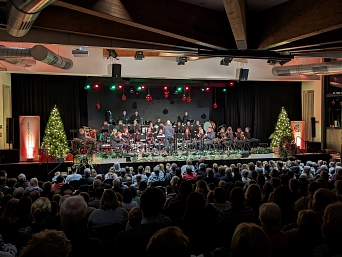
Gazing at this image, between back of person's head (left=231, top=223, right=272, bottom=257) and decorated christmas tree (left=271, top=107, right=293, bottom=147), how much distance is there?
1613cm

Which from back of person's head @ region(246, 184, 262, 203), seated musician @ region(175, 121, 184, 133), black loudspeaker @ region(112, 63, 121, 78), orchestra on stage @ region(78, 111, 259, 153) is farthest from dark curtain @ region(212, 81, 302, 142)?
back of person's head @ region(246, 184, 262, 203)

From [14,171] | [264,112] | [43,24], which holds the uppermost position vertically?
[43,24]

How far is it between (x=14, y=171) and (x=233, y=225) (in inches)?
429

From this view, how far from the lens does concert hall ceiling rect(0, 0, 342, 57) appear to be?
18.4ft

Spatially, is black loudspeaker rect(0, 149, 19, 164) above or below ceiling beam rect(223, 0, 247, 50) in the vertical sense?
below

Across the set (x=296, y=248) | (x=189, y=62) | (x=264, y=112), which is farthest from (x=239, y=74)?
(x=296, y=248)

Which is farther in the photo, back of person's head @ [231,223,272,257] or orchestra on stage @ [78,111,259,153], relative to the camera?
orchestra on stage @ [78,111,259,153]

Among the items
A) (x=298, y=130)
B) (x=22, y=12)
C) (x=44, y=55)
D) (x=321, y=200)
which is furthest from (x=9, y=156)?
(x=298, y=130)

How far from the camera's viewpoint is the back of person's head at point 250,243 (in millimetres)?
1978

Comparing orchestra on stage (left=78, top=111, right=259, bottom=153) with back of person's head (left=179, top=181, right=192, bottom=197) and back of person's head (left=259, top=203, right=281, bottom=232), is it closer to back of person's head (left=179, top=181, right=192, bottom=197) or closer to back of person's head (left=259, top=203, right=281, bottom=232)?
back of person's head (left=179, top=181, right=192, bottom=197)

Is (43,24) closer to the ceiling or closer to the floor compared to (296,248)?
closer to the ceiling

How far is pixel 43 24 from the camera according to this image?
23.2 ft

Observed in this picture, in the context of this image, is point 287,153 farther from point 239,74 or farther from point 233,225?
point 233,225

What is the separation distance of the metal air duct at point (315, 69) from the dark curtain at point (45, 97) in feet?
26.3
